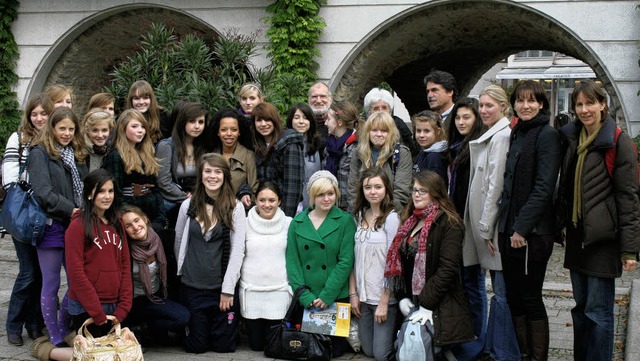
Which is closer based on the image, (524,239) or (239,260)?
(524,239)

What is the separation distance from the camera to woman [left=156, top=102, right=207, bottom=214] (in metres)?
6.49

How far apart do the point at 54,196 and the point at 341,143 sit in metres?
2.36

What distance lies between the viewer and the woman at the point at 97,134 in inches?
245

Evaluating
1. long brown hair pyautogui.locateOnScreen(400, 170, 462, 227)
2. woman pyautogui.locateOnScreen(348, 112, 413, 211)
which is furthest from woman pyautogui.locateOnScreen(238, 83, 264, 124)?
long brown hair pyautogui.locateOnScreen(400, 170, 462, 227)

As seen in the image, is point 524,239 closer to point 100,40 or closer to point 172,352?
point 172,352

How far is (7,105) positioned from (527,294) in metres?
9.83

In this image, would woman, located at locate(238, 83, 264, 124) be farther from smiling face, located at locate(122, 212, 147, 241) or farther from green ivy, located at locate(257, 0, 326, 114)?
green ivy, located at locate(257, 0, 326, 114)

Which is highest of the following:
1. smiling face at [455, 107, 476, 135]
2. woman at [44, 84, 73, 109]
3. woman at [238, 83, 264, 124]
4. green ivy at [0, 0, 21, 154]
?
green ivy at [0, 0, 21, 154]

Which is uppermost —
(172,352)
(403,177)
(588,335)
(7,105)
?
(7,105)

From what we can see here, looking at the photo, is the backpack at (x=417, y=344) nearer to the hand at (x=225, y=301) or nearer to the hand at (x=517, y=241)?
the hand at (x=517, y=241)

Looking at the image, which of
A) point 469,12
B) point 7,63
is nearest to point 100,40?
point 7,63

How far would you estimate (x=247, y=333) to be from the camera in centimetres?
658

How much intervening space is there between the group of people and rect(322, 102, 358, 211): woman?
0.06 ft

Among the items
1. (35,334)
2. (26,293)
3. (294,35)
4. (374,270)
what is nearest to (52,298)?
(26,293)
